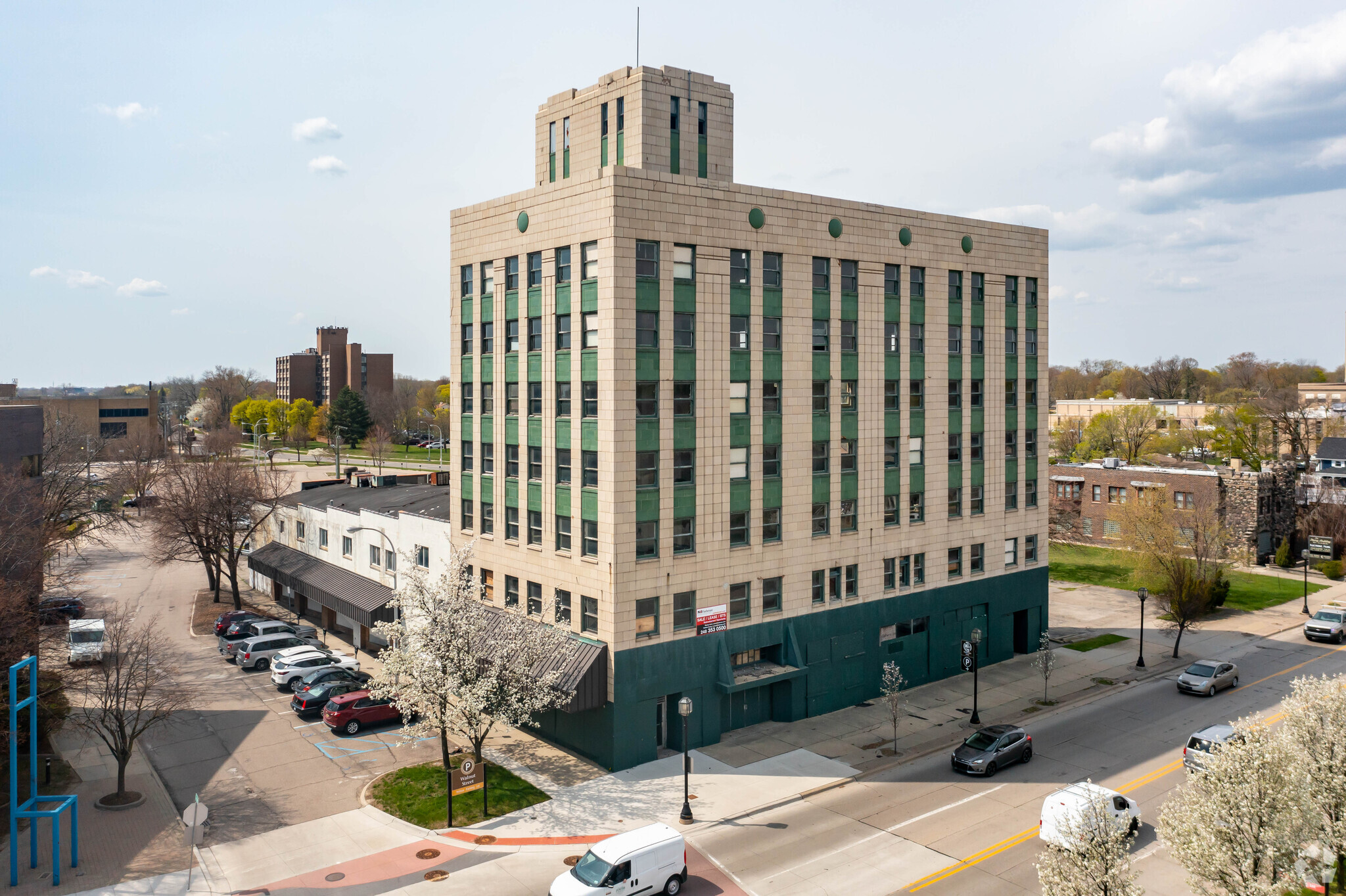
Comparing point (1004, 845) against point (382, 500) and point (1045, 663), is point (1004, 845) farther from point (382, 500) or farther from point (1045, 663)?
point (382, 500)

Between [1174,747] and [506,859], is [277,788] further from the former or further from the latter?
[1174,747]

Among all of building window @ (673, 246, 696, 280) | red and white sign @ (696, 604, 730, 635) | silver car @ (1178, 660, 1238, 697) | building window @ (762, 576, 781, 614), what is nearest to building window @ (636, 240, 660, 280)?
building window @ (673, 246, 696, 280)

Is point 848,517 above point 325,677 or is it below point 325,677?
above

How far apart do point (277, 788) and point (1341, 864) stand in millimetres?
30930

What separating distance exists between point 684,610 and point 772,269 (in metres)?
14.1

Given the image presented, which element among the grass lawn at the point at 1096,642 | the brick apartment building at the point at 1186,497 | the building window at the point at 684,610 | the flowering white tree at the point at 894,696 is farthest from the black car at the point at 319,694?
the brick apartment building at the point at 1186,497

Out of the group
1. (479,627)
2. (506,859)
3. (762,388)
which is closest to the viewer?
(506,859)

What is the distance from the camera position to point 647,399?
32.2 m

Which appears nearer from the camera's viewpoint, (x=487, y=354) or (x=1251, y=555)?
(x=487, y=354)

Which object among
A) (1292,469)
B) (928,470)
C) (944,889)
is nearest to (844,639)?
(928,470)

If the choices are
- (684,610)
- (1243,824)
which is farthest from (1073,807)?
(684,610)

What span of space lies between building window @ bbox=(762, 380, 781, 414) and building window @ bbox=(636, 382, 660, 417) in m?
5.10

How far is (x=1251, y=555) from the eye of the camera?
70.2 metres

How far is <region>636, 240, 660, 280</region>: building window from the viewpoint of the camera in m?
32.1
